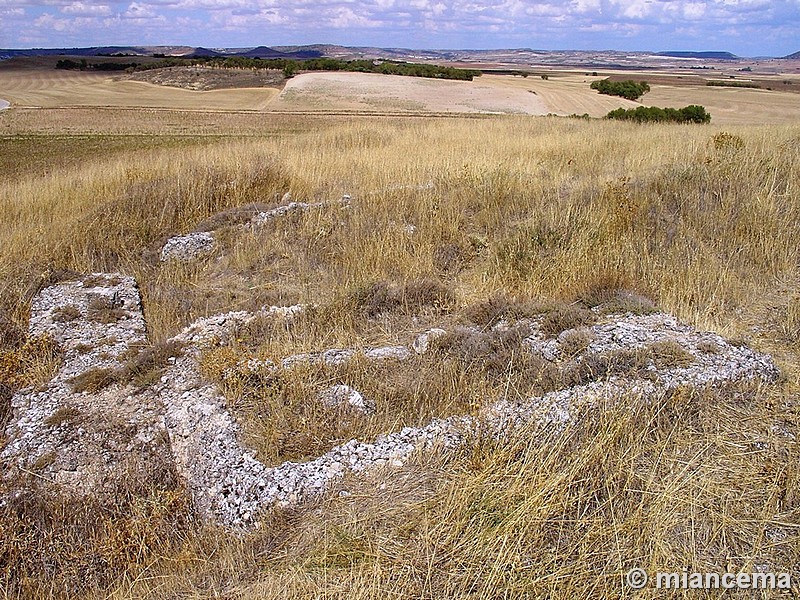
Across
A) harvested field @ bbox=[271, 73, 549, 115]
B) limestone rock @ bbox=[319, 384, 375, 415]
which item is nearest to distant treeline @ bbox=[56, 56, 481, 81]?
harvested field @ bbox=[271, 73, 549, 115]

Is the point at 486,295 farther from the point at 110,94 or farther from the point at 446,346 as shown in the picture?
the point at 110,94

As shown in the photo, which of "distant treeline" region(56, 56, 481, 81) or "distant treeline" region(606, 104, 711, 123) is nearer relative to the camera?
"distant treeline" region(606, 104, 711, 123)

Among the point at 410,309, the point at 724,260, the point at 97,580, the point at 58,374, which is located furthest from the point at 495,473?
the point at 724,260

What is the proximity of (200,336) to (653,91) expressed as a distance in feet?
214

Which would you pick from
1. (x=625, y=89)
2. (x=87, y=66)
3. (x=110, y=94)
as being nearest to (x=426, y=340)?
(x=625, y=89)

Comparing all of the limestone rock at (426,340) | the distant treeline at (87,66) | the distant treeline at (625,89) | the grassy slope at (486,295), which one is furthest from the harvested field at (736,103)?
the distant treeline at (87,66)

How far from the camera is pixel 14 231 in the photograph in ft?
27.7

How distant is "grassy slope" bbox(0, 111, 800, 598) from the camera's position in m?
2.75

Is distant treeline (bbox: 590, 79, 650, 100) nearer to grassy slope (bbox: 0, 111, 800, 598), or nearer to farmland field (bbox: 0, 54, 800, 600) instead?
farmland field (bbox: 0, 54, 800, 600)

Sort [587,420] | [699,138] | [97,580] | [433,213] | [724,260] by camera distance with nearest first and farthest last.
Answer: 1. [97,580]
2. [587,420]
3. [724,260]
4. [433,213]
5. [699,138]

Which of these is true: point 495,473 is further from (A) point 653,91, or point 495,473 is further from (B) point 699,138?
(A) point 653,91
